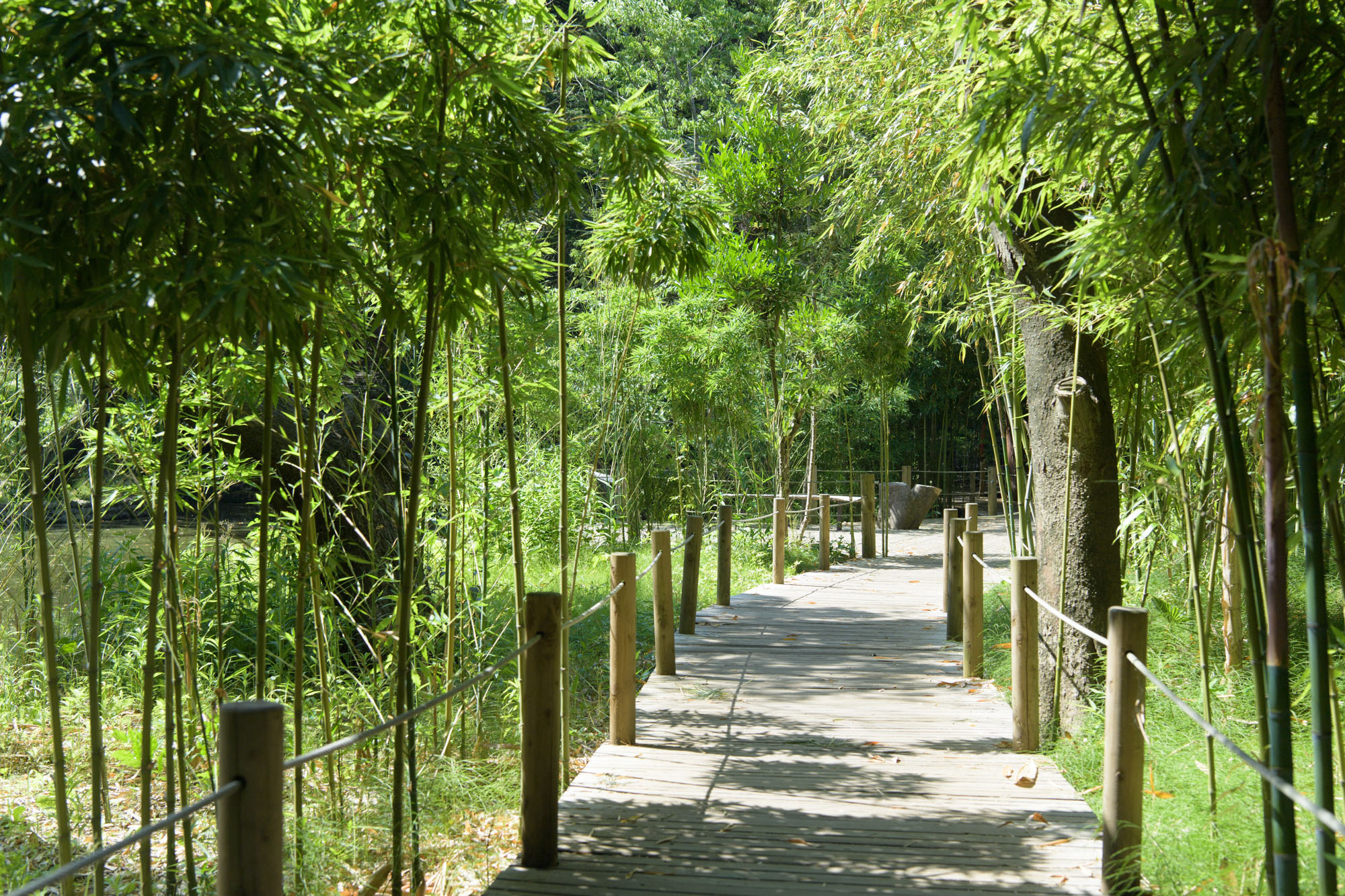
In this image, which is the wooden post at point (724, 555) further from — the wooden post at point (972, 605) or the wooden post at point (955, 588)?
A: the wooden post at point (972, 605)

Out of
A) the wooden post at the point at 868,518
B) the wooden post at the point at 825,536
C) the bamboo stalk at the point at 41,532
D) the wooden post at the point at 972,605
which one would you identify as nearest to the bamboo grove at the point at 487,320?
the bamboo stalk at the point at 41,532

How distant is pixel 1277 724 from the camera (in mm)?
1674

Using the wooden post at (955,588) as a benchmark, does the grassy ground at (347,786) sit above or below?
below

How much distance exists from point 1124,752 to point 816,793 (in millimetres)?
1147

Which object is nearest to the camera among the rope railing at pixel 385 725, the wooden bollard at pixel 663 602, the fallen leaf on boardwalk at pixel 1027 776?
the rope railing at pixel 385 725

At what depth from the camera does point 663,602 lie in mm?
4312

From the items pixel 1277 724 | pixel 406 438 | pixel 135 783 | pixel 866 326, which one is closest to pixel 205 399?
pixel 406 438

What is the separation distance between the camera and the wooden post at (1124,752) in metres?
2.24

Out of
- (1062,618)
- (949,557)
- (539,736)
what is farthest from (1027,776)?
(949,557)

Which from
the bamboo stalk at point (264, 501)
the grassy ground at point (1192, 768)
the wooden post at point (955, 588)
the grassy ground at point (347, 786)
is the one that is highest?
the bamboo stalk at point (264, 501)

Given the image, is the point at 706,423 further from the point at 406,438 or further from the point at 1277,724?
the point at 1277,724

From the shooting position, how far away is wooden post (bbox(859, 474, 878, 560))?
977 centimetres

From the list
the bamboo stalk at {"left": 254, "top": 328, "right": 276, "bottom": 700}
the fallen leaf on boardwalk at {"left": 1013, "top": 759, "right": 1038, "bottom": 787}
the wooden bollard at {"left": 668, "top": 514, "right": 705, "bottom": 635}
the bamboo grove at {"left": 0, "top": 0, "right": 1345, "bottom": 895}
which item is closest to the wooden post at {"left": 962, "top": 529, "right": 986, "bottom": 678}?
the bamboo grove at {"left": 0, "top": 0, "right": 1345, "bottom": 895}

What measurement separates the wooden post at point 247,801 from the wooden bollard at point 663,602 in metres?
2.62
